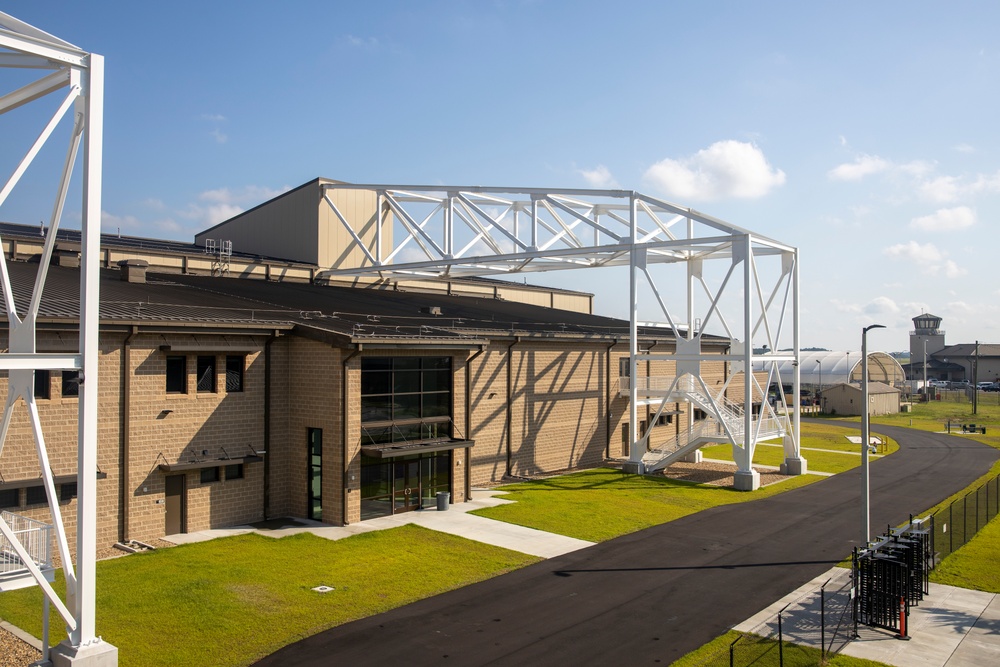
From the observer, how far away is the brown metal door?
2352cm

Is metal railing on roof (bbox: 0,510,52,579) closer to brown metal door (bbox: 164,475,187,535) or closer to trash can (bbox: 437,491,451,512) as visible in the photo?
brown metal door (bbox: 164,475,187,535)

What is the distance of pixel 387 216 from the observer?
1923 inches

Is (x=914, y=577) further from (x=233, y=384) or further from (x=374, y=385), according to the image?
(x=233, y=384)

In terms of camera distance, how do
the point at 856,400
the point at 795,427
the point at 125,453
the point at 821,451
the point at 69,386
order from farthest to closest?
1. the point at 856,400
2. the point at 821,451
3. the point at 795,427
4. the point at 125,453
5. the point at 69,386

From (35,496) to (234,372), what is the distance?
6.80 m

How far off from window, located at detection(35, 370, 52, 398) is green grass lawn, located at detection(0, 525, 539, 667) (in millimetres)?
4781

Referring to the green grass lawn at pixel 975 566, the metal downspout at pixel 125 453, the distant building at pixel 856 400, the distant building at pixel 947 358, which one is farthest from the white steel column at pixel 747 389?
the distant building at pixel 947 358

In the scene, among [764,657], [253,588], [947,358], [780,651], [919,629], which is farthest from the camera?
[947,358]

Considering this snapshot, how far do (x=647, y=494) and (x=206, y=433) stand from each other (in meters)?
17.8

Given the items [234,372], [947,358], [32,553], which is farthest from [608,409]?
[947,358]

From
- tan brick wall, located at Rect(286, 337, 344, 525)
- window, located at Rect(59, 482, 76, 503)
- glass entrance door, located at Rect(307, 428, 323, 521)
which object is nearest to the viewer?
window, located at Rect(59, 482, 76, 503)

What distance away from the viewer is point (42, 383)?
68.6 feet

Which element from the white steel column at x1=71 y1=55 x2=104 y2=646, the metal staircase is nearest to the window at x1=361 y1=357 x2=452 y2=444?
the metal staircase

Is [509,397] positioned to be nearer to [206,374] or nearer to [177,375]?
[206,374]
